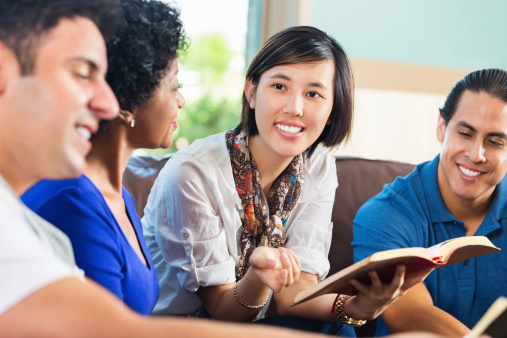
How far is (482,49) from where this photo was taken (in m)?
3.28

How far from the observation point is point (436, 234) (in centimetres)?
181

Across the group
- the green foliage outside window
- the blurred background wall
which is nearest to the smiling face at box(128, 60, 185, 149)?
the blurred background wall

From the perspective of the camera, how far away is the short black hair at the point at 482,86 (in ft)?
5.90

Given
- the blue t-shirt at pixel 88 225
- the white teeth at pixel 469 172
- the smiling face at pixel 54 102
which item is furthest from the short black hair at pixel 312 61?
the smiling face at pixel 54 102

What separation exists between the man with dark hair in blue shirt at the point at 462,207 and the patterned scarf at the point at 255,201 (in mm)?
262

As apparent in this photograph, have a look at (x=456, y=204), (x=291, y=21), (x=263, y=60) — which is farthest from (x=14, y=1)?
(x=291, y=21)

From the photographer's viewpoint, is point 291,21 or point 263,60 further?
point 291,21

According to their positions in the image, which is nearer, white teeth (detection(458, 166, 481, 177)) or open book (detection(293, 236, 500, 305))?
open book (detection(293, 236, 500, 305))

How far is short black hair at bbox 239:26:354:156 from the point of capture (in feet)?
5.45

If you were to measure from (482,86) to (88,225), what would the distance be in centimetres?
130

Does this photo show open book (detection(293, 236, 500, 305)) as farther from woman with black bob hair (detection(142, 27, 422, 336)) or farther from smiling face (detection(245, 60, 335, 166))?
smiling face (detection(245, 60, 335, 166))

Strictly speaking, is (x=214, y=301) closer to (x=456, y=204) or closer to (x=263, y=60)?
(x=263, y=60)

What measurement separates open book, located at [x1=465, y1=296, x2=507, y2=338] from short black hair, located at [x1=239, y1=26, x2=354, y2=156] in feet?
3.24

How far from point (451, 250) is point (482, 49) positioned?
2.36 m
